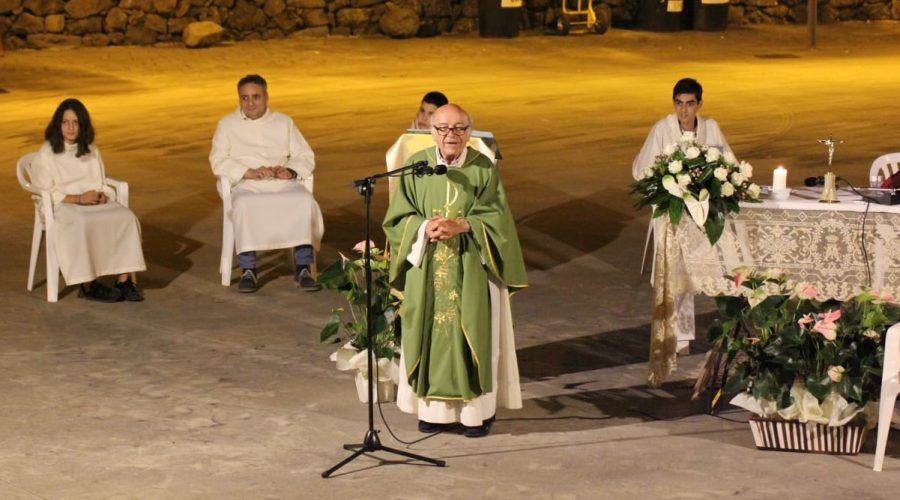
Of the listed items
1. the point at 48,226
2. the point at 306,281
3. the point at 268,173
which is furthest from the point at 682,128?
the point at 48,226

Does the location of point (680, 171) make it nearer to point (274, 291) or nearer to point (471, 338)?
point (471, 338)

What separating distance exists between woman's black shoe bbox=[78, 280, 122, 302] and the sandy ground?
0.11 meters

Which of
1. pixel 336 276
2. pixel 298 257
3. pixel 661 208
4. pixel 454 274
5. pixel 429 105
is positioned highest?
pixel 429 105

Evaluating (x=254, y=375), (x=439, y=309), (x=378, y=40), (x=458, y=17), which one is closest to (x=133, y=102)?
(x=378, y=40)

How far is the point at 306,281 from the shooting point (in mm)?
9211

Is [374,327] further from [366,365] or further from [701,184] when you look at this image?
[701,184]

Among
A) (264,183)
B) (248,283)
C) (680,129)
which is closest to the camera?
(680,129)

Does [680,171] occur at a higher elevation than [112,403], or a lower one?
higher

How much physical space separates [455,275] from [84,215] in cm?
333

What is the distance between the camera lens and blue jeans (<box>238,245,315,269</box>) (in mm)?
9219

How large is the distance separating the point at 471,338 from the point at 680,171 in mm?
1244

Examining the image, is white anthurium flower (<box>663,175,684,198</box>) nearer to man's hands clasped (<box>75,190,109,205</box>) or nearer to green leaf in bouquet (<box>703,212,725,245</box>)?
green leaf in bouquet (<box>703,212,725,245</box>)

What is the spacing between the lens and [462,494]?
5.66m

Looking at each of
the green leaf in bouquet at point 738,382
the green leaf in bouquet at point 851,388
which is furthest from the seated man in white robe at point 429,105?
the green leaf in bouquet at point 851,388
